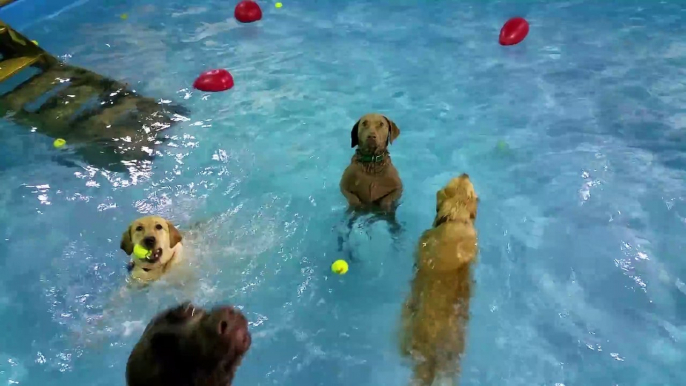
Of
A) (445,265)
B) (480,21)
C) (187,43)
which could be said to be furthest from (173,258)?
(480,21)

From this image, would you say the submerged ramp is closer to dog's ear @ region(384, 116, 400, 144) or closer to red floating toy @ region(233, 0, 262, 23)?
red floating toy @ region(233, 0, 262, 23)

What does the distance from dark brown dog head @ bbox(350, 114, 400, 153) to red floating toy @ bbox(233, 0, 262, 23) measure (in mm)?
4487

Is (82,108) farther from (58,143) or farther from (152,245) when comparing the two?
(152,245)

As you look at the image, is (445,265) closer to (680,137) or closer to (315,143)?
(315,143)

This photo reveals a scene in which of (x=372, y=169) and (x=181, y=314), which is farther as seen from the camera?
(x=372, y=169)

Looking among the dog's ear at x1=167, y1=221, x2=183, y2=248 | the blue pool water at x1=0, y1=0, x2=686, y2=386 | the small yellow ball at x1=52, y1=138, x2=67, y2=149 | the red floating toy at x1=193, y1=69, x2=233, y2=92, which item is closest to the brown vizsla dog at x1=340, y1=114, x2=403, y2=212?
the blue pool water at x1=0, y1=0, x2=686, y2=386

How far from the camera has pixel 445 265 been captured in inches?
131

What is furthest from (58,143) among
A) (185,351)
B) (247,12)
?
(185,351)

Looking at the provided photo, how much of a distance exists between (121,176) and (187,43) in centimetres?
285

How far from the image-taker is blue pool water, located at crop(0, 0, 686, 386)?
3631 millimetres

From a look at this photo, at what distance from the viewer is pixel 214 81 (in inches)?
244

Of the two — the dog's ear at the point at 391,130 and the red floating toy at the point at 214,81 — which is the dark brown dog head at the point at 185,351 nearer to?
the dog's ear at the point at 391,130

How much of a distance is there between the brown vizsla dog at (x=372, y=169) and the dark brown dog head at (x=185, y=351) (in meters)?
2.38

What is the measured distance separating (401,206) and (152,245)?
6.36 ft
